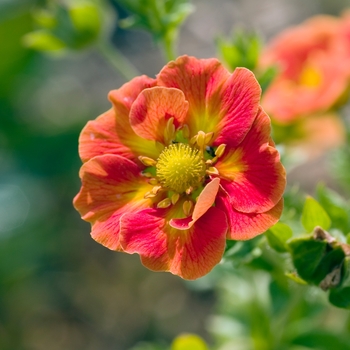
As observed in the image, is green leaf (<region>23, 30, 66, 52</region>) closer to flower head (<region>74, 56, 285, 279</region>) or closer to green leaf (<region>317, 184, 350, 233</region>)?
flower head (<region>74, 56, 285, 279</region>)

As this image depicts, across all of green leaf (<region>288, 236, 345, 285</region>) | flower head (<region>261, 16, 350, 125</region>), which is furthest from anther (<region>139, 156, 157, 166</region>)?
flower head (<region>261, 16, 350, 125</region>)

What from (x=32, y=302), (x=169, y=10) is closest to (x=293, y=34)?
(x=169, y=10)

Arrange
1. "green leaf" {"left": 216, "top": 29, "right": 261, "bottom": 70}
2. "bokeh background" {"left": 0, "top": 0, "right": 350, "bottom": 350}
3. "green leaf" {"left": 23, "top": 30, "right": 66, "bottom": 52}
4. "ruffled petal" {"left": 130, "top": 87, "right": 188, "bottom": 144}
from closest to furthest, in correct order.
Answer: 1. "ruffled petal" {"left": 130, "top": 87, "right": 188, "bottom": 144}
2. "green leaf" {"left": 216, "top": 29, "right": 261, "bottom": 70}
3. "green leaf" {"left": 23, "top": 30, "right": 66, "bottom": 52}
4. "bokeh background" {"left": 0, "top": 0, "right": 350, "bottom": 350}

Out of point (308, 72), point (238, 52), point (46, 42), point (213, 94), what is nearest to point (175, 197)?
point (213, 94)

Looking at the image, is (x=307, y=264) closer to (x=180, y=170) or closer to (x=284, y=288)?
(x=180, y=170)

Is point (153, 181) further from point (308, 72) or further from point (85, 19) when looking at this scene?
point (308, 72)

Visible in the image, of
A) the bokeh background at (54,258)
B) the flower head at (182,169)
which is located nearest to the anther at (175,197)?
the flower head at (182,169)
